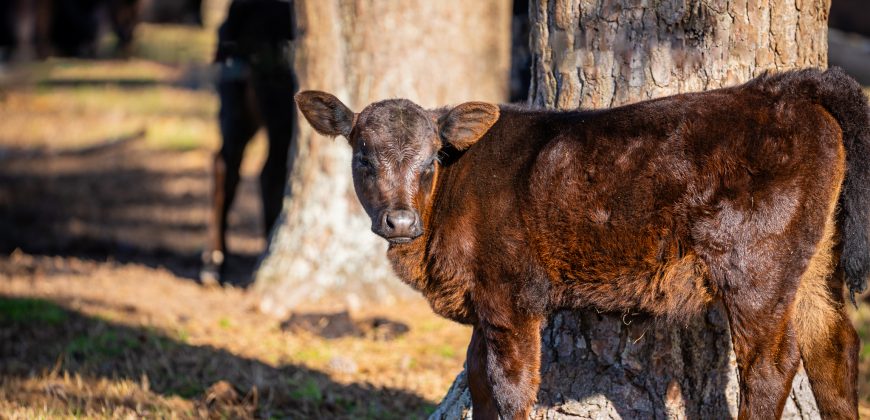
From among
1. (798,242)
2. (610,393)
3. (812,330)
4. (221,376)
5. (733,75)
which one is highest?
(733,75)

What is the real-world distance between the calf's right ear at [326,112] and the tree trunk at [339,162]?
368cm

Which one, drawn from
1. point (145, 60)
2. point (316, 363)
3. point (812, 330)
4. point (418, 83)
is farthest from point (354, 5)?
point (145, 60)

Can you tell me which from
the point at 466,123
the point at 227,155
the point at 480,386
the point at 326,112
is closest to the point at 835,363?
the point at 480,386

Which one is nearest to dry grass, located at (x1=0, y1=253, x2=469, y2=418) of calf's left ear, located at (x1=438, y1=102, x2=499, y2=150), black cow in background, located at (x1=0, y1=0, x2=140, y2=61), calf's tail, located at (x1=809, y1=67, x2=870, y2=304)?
calf's left ear, located at (x1=438, y1=102, x2=499, y2=150)

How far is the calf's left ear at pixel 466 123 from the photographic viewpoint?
4332 millimetres

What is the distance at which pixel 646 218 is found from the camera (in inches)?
153

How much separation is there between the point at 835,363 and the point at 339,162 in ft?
17.0

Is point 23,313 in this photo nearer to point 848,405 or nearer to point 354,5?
point 354,5

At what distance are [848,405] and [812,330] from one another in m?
0.36

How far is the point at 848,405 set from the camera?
13.7ft

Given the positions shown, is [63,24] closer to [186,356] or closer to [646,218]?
[186,356]

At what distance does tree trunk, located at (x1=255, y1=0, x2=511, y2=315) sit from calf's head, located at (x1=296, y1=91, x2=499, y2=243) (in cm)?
393

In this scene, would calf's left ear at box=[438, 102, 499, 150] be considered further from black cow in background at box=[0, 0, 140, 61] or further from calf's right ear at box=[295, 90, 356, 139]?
black cow in background at box=[0, 0, 140, 61]

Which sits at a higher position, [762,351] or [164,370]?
[762,351]
